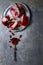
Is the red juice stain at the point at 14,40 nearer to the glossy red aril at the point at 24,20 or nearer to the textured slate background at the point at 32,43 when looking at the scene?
the textured slate background at the point at 32,43

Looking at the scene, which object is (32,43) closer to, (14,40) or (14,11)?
(14,40)

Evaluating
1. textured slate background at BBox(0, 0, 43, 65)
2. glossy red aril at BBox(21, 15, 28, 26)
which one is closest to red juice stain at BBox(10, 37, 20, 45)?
textured slate background at BBox(0, 0, 43, 65)

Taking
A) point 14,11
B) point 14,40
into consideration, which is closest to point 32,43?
point 14,40

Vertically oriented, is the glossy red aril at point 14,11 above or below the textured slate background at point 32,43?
above

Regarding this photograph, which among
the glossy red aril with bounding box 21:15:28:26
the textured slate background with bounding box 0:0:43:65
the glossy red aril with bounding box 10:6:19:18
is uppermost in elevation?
the glossy red aril with bounding box 10:6:19:18

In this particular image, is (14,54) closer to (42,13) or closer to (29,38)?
(29,38)

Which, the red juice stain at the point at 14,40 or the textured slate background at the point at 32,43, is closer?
the textured slate background at the point at 32,43

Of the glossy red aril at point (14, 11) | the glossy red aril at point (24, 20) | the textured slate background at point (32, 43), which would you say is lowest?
the textured slate background at point (32, 43)

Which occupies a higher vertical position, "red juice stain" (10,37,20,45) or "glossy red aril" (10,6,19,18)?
"glossy red aril" (10,6,19,18)

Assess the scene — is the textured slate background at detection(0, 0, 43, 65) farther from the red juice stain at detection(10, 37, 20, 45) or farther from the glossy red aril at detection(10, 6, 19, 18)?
the glossy red aril at detection(10, 6, 19, 18)

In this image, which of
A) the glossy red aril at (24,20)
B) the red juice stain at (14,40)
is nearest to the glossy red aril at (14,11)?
the glossy red aril at (24,20)

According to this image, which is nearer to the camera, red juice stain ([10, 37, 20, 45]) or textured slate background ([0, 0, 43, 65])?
textured slate background ([0, 0, 43, 65])
